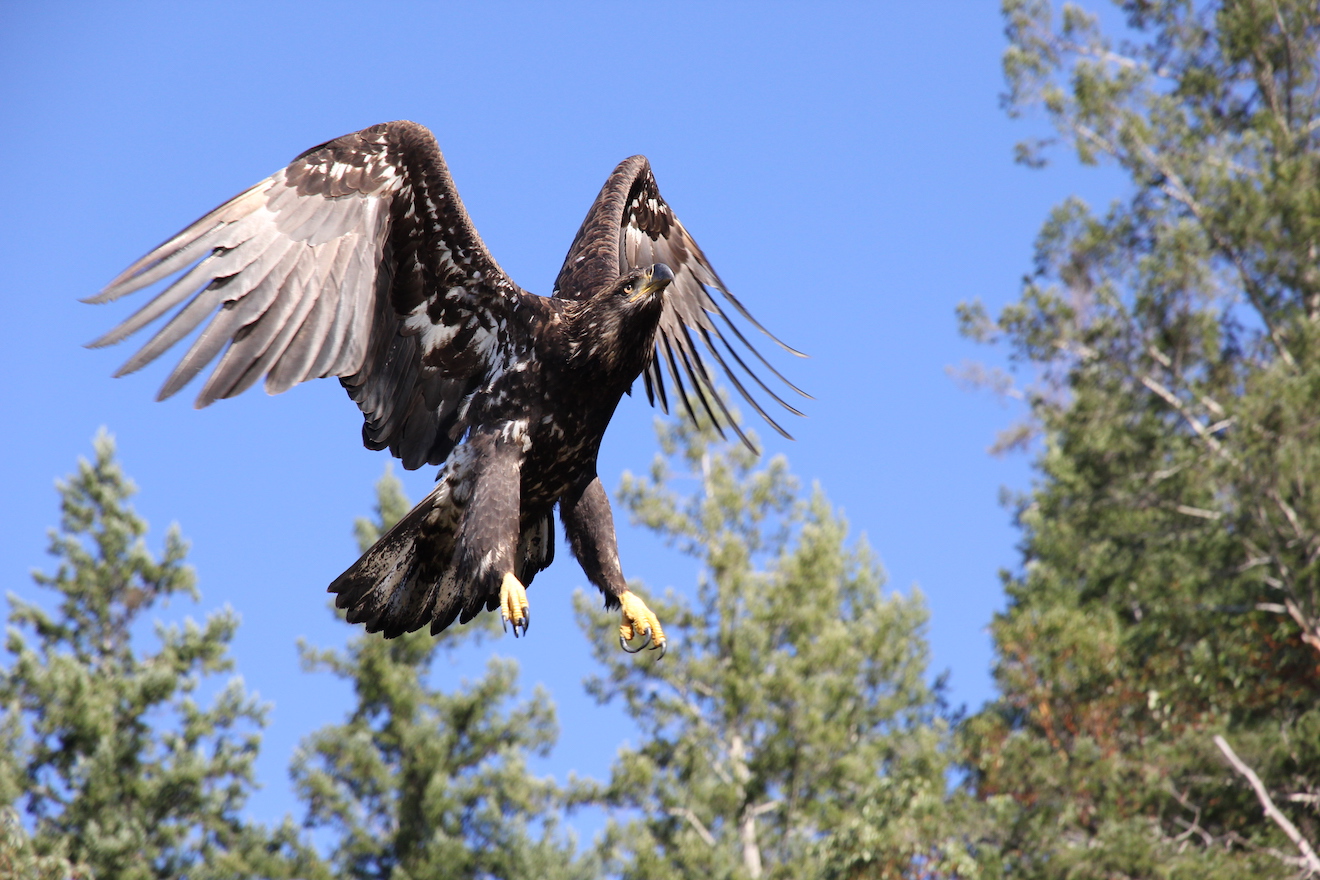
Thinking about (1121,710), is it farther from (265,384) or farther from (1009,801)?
(265,384)

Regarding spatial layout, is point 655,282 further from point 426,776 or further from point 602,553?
point 426,776

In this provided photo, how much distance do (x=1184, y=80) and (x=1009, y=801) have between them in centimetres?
1215

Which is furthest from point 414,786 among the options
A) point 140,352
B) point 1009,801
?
point 140,352

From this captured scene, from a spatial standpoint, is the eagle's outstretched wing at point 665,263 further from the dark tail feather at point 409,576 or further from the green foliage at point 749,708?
the green foliage at point 749,708

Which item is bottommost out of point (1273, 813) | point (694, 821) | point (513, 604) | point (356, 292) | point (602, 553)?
point (513, 604)

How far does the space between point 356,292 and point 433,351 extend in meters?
0.61

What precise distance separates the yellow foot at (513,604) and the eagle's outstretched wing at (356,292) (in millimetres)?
977

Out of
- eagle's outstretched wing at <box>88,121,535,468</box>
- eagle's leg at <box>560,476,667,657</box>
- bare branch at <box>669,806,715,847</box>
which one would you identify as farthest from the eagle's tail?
bare branch at <box>669,806,715,847</box>

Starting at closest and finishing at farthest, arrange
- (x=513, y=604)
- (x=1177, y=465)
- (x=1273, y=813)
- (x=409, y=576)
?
(x=513, y=604), (x=409, y=576), (x=1273, y=813), (x=1177, y=465)

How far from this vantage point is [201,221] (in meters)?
4.96

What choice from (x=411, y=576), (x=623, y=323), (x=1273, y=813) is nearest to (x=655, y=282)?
(x=623, y=323)

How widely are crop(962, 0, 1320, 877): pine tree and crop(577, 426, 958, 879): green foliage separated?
1948 millimetres

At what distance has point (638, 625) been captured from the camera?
5523 millimetres

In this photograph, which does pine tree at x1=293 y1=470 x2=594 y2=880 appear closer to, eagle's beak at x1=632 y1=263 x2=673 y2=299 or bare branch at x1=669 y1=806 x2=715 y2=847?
bare branch at x1=669 y1=806 x2=715 y2=847
